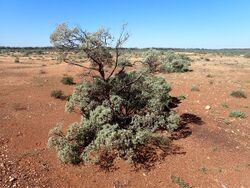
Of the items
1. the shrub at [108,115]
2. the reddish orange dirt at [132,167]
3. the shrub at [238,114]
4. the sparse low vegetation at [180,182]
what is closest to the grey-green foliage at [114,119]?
the shrub at [108,115]

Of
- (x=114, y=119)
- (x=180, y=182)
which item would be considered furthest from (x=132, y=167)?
(x=114, y=119)

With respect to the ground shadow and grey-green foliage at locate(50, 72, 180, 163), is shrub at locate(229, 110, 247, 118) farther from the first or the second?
grey-green foliage at locate(50, 72, 180, 163)

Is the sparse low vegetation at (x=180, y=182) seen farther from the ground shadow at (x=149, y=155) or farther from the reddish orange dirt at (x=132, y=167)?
the ground shadow at (x=149, y=155)

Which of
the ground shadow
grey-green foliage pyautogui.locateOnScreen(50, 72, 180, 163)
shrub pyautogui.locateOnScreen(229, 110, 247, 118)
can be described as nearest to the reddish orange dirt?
the ground shadow

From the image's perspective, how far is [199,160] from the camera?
10.6 meters

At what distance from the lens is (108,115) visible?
10719 millimetres

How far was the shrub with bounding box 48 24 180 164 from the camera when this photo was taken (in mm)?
10180

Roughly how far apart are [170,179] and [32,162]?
16.7 ft

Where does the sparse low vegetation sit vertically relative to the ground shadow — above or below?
below

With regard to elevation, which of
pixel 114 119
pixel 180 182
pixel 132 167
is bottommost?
pixel 180 182

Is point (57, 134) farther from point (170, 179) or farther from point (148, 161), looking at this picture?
point (170, 179)

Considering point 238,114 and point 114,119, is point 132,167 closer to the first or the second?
point 114,119

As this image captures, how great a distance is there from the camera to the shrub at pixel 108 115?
10.2 m

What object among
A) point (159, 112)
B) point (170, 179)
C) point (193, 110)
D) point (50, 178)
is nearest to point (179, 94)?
point (193, 110)
